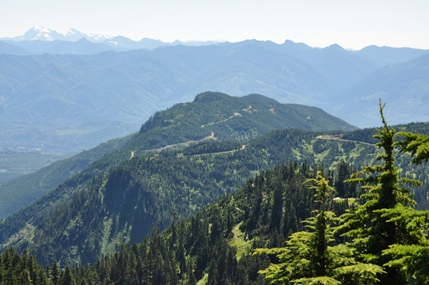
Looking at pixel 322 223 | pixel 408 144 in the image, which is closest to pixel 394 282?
pixel 322 223

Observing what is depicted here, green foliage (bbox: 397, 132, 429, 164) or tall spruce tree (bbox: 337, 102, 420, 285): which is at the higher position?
green foliage (bbox: 397, 132, 429, 164)

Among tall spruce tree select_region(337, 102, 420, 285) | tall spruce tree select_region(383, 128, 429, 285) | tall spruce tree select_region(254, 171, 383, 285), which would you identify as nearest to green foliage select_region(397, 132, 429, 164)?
tall spruce tree select_region(383, 128, 429, 285)

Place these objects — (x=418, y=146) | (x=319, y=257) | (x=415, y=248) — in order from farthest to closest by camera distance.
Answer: (x=319, y=257), (x=418, y=146), (x=415, y=248)

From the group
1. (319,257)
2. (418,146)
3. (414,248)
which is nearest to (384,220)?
(319,257)

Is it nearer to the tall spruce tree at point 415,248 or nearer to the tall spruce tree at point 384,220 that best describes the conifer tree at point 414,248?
the tall spruce tree at point 415,248

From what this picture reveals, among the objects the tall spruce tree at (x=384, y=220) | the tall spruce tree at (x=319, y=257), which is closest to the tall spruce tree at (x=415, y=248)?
the tall spruce tree at (x=384, y=220)

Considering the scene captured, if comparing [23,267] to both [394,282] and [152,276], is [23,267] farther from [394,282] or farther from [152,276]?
[394,282]

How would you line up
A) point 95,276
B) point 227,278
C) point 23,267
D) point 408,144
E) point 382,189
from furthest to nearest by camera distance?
1. point 95,276
2. point 227,278
3. point 23,267
4. point 382,189
5. point 408,144

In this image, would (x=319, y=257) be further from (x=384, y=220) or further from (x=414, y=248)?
(x=414, y=248)

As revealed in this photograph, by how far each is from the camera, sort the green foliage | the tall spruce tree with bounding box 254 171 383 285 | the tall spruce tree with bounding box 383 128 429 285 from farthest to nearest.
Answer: the tall spruce tree with bounding box 254 171 383 285 → the green foliage → the tall spruce tree with bounding box 383 128 429 285

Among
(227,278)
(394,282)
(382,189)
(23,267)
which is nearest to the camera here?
(394,282)

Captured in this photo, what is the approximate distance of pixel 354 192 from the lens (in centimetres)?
18588

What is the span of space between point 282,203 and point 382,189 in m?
173

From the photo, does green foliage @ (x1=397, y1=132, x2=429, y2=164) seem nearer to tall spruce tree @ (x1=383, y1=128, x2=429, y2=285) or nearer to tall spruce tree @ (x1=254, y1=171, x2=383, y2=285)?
tall spruce tree @ (x1=383, y1=128, x2=429, y2=285)
